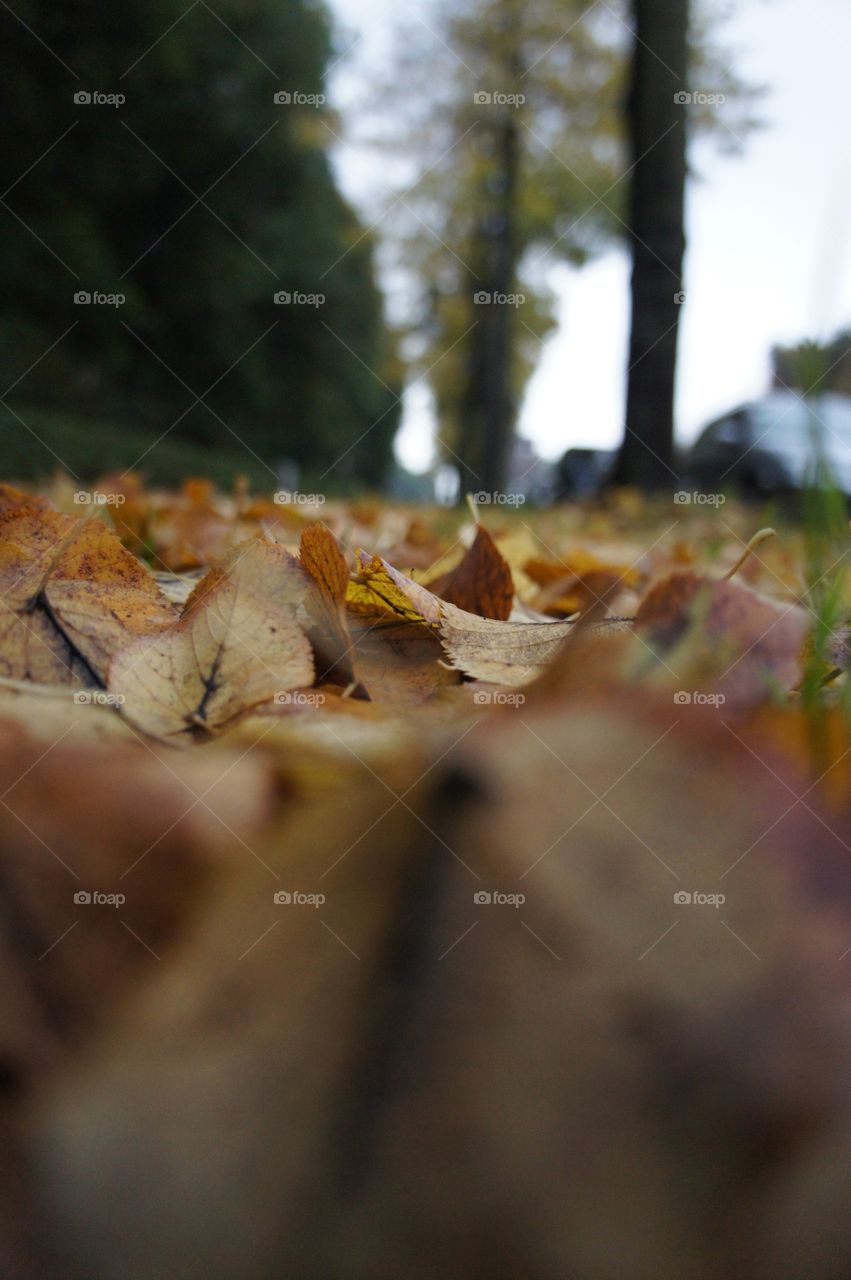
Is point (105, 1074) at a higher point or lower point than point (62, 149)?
lower

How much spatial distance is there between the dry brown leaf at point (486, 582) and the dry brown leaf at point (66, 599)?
0.18 meters

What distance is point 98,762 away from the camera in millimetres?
256

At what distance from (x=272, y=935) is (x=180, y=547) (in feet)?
1.85

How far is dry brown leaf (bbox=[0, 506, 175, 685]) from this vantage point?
343mm

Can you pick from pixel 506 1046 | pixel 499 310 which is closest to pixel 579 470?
pixel 499 310

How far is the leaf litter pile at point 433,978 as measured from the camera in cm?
25

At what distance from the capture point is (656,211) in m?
3.43

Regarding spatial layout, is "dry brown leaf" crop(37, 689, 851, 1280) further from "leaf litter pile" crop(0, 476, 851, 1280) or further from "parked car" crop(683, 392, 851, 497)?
"parked car" crop(683, 392, 851, 497)

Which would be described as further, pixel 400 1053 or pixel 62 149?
pixel 62 149

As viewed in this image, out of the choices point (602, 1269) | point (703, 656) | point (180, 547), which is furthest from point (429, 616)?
point (180, 547)

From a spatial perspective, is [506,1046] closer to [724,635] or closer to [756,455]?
[724,635]

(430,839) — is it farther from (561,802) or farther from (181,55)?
(181,55)

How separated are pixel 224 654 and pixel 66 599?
84mm

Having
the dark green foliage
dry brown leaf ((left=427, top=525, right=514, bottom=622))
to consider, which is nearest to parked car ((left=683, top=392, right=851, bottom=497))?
dry brown leaf ((left=427, top=525, right=514, bottom=622))
